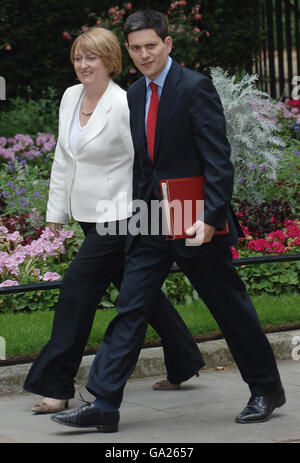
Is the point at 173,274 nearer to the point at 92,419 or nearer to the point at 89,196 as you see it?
the point at 89,196

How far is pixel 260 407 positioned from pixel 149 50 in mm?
1865

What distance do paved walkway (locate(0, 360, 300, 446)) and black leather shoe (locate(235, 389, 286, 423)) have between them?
4 centimetres

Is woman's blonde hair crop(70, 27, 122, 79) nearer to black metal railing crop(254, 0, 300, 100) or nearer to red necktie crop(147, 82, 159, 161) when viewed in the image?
red necktie crop(147, 82, 159, 161)

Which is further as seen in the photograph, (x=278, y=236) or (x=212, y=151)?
(x=278, y=236)

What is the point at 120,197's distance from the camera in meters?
5.27

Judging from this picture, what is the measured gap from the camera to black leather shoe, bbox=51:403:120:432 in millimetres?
4941

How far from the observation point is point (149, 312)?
5062mm

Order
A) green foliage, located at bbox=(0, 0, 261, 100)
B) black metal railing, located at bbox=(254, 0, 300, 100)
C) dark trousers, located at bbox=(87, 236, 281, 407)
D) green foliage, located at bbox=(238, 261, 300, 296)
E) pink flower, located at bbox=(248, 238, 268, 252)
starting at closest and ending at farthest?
dark trousers, located at bbox=(87, 236, 281, 407) < green foliage, located at bbox=(238, 261, 300, 296) < pink flower, located at bbox=(248, 238, 268, 252) < green foliage, located at bbox=(0, 0, 261, 100) < black metal railing, located at bbox=(254, 0, 300, 100)

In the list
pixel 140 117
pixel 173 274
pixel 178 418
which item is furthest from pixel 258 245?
pixel 140 117

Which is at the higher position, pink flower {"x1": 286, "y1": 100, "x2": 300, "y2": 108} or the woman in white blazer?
pink flower {"x1": 286, "y1": 100, "x2": 300, "y2": 108}

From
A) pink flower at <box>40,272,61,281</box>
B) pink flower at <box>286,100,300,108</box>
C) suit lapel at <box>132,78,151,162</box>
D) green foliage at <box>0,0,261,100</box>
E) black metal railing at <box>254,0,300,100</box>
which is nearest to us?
suit lapel at <box>132,78,151,162</box>

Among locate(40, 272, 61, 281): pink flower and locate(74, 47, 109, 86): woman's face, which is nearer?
locate(74, 47, 109, 86): woman's face

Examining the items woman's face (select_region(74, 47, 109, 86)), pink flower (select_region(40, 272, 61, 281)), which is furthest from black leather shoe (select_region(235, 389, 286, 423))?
pink flower (select_region(40, 272, 61, 281))

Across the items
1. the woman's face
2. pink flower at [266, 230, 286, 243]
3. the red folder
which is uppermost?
the woman's face
